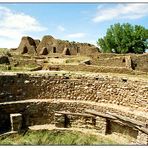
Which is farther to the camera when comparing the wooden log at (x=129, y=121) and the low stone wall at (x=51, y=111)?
the low stone wall at (x=51, y=111)

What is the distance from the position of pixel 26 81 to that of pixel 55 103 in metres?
1.83

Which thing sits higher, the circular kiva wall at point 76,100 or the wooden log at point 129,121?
the circular kiva wall at point 76,100

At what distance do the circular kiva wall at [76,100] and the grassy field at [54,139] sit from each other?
0.65 meters

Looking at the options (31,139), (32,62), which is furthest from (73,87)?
(32,62)

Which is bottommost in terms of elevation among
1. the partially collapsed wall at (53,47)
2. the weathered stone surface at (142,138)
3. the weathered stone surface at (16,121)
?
the weathered stone surface at (142,138)

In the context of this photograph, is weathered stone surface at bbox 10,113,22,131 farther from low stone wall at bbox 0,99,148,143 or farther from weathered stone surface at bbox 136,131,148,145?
weathered stone surface at bbox 136,131,148,145

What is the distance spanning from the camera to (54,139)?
12695 millimetres

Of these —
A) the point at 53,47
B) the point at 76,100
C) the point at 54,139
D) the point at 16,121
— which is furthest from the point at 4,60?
the point at 53,47

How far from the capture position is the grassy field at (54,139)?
12.2 meters

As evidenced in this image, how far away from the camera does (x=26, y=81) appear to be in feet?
48.0

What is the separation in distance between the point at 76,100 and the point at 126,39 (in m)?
30.1

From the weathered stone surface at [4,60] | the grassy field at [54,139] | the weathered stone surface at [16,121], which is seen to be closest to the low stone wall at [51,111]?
the weathered stone surface at [16,121]

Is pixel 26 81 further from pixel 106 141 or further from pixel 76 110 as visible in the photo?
pixel 106 141

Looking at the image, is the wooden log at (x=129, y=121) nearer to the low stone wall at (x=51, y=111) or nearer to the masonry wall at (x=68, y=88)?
the low stone wall at (x=51, y=111)
